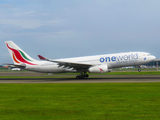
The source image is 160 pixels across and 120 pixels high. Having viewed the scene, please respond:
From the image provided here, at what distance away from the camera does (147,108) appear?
10.1 meters

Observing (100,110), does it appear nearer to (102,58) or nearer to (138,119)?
(138,119)

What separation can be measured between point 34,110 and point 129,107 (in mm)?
4695

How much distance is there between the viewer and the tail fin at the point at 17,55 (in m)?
39.1

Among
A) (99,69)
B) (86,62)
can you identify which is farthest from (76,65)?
(99,69)

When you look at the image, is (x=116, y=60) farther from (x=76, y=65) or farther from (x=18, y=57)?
(x=18, y=57)

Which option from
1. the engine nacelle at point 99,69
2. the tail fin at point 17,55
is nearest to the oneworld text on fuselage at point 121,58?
the engine nacelle at point 99,69

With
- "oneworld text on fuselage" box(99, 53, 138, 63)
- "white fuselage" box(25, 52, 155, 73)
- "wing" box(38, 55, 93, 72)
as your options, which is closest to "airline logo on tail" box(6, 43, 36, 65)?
"white fuselage" box(25, 52, 155, 73)

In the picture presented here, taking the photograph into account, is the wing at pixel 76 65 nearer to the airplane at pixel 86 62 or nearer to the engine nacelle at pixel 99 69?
the airplane at pixel 86 62

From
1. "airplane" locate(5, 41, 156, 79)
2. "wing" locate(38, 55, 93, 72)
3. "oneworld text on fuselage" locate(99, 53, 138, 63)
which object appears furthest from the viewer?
"oneworld text on fuselage" locate(99, 53, 138, 63)

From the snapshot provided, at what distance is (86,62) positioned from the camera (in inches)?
1462

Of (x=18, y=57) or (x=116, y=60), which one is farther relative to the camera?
(x=18, y=57)

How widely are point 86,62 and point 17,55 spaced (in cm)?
1302

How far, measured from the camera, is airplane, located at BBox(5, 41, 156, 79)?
34.6 meters

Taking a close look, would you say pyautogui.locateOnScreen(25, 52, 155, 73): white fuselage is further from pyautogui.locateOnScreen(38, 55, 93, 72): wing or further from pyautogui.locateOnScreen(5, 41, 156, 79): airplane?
pyautogui.locateOnScreen(38, 55, 93, 72): wing
